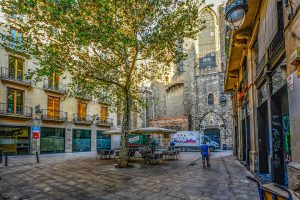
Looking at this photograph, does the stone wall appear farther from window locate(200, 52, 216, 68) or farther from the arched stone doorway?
window locate(200, 52, 216, 68)

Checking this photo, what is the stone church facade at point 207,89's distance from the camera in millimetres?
31047

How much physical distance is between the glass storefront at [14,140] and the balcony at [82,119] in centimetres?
596

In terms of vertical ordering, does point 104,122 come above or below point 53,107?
below

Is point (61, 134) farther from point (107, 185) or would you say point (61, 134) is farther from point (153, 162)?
point (107, 185)

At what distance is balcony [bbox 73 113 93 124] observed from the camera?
27044 millimetres

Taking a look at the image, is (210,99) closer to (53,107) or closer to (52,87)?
(53,107)

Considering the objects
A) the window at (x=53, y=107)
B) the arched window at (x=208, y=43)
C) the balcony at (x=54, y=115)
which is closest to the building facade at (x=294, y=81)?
the balcony at (x=54, y=115)

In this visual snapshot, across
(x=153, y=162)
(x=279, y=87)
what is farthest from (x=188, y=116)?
(x=279, y=87)

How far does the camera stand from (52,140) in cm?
2420

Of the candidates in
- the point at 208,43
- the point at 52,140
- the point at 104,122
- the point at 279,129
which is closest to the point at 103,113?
the point at 104,122

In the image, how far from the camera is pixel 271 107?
6.96m

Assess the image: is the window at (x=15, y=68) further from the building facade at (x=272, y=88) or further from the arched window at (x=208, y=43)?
the arched window at (x=208, y=43)

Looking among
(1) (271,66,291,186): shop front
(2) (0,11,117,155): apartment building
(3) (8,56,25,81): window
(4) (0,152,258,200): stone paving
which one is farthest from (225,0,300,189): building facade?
(3) (8,56,25,81): window

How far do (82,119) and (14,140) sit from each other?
8716 mm
